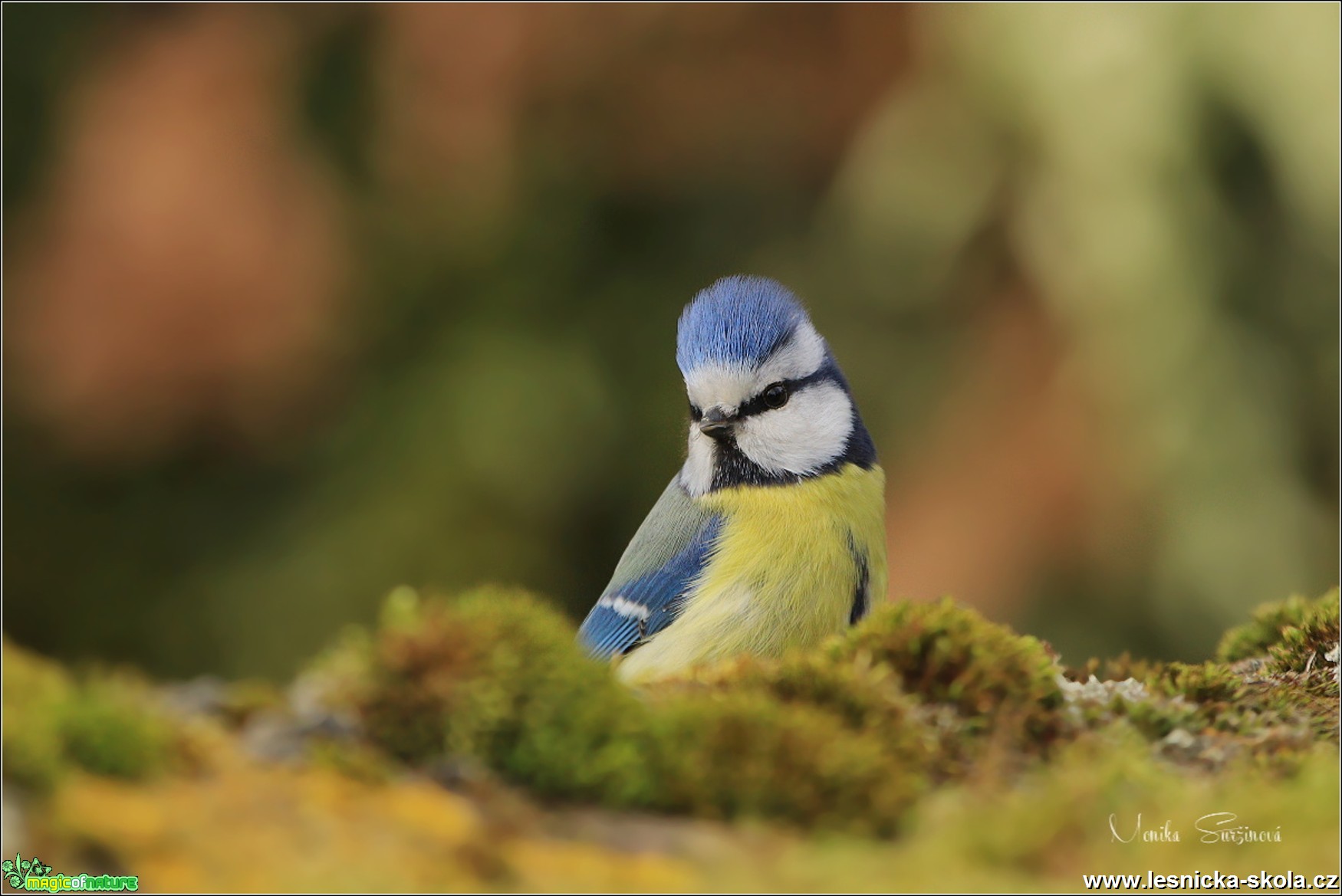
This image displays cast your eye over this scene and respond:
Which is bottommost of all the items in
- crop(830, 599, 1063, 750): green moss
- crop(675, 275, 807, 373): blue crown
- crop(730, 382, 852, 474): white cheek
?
crop(830, 599, 1063, 750): green moss

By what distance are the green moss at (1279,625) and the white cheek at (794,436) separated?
0.56 meters

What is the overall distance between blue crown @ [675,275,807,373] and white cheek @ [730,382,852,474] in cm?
10

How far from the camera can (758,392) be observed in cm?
165

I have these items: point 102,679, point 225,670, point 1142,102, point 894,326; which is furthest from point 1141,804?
point 225,670

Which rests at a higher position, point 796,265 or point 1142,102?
point 796,265

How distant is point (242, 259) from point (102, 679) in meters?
2.50

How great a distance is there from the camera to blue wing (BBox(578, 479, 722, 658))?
1638 millimetres

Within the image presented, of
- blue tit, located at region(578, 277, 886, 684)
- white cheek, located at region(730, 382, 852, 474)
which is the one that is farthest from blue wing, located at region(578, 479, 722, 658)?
white cheek, located at region(730, 382, 852, 474)

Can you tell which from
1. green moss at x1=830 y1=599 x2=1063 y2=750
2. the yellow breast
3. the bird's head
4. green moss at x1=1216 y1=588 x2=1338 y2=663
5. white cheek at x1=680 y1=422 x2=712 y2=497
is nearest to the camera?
green moss at x1=830 y1=599 x2=1063 y2=750

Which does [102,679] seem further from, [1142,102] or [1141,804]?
[1142,102]

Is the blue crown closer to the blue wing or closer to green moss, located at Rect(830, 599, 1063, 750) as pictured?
the blue wing

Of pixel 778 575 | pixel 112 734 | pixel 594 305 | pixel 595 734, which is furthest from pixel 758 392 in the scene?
pixel 594 305

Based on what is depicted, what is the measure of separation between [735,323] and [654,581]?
372mm

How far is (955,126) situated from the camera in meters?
2.73
